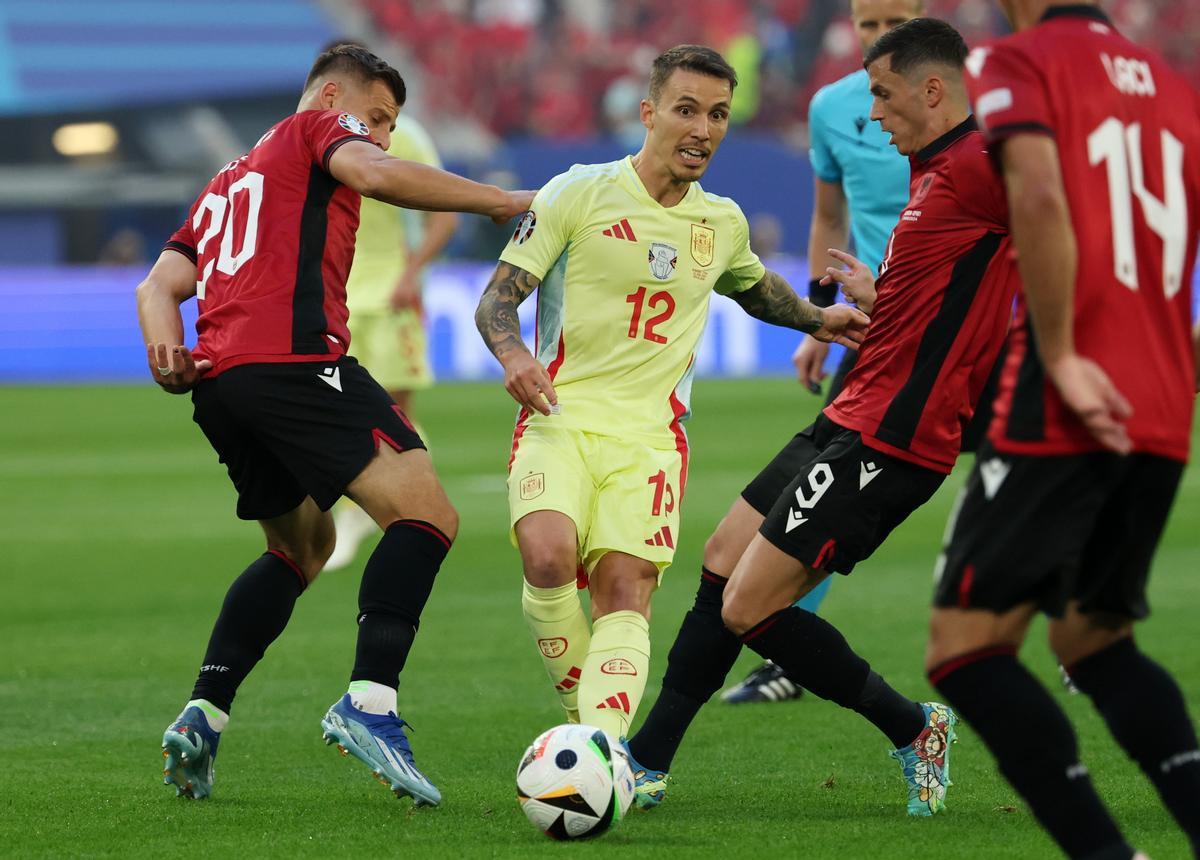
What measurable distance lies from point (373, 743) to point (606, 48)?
29.4 meters

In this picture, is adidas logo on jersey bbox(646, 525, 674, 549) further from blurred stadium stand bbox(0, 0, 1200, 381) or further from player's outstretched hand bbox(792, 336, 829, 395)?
blurred stadium stand bbox(0, 0, 1200, 381)

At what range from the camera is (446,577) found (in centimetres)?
976

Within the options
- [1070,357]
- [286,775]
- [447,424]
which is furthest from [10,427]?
[1070,357]

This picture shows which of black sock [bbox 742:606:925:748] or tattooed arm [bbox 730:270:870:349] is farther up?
tattooed arm [bbox 730:270:870:349]

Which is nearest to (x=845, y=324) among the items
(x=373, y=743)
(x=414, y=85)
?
(x=373, y=743)

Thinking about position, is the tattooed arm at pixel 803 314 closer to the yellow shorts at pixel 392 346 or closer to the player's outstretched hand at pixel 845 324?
the player's outstretched hand at pixel 845 324

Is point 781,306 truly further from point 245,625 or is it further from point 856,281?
point 245,625

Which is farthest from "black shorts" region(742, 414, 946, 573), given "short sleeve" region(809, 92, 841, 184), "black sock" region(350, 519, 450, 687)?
"short sleeve" region(809, 92, 841, 184)

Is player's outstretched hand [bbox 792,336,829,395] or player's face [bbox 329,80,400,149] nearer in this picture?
player's face [bbox 329,80,400,149]

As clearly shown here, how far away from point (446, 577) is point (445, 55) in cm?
2458

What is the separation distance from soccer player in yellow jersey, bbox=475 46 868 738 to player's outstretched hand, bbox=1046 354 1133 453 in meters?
1.84

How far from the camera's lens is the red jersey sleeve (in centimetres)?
497

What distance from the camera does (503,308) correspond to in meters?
5.05

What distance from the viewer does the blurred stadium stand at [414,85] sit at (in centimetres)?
2903
